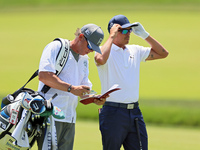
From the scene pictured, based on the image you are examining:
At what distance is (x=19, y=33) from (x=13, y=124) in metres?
23.0

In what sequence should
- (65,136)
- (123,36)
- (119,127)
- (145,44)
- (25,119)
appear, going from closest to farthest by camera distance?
(25,119) → (65,136) → (119,127) → (123,36) → (145,44)

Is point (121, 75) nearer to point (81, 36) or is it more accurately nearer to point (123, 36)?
point (123, 36)

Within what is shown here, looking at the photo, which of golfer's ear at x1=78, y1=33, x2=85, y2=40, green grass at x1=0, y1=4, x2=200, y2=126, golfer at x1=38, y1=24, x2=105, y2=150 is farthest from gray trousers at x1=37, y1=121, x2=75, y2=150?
green grass at x1=0, y1=4, x2=200, y2=126

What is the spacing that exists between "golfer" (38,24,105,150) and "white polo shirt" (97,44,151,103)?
0.32m

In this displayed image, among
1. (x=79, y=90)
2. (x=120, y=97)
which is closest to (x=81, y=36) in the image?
(x=79, y=90)

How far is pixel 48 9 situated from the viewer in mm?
37531

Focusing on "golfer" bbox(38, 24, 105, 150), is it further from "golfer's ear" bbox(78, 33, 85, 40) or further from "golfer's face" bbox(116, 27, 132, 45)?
"golfer's face" bbox(116, 27, 132, 45)

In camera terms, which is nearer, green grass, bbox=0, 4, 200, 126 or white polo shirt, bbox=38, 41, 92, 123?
white polo shirt, bbox=38, 41, 92, 123

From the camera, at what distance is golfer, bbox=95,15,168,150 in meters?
5.39

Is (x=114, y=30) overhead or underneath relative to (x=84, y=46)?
overhead

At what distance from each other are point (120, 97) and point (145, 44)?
1702 centimetres

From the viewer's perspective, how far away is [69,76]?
4996mm

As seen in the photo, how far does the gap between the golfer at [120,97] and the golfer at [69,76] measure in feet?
1.07

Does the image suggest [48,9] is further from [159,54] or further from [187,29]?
[159,54]
